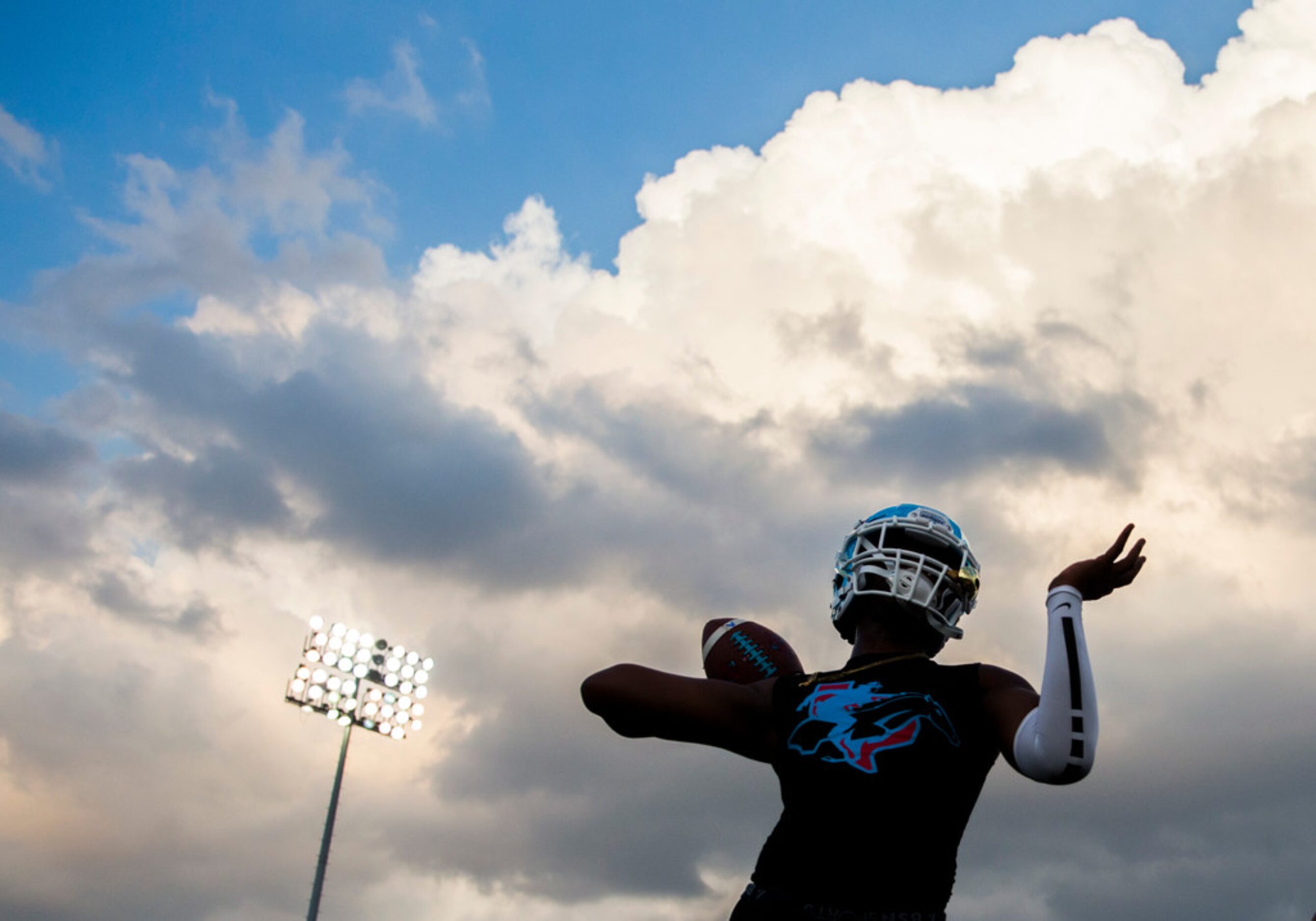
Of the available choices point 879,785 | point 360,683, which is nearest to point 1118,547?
point 879,785

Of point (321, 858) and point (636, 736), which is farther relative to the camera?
point (321, 858)

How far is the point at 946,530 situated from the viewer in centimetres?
426

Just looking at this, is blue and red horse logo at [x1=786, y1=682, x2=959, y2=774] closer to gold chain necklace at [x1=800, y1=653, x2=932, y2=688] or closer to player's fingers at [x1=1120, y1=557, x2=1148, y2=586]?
gold chain necklace at [x1=800, y1=653, x2=932, y2=688]

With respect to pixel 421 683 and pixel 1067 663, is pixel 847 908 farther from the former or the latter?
pixel 421 683

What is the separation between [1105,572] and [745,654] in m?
1.39

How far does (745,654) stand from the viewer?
14.6 feet

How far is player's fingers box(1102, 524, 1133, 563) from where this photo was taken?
11.8 ft

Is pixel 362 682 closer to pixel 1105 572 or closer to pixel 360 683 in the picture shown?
pixel 360 683

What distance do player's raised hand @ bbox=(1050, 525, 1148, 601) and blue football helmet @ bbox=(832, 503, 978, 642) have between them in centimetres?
59

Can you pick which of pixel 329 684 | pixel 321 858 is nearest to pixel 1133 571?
pixel 321 858

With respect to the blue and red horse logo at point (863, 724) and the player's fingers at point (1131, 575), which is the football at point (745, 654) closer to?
the blue and red horse logo at point (863, 724)

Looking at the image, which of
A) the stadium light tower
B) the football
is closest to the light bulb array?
the stadium light tower

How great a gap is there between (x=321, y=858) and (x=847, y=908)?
21205 millimetres

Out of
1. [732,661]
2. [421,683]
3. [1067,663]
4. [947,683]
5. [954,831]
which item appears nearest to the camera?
[1067,663]
